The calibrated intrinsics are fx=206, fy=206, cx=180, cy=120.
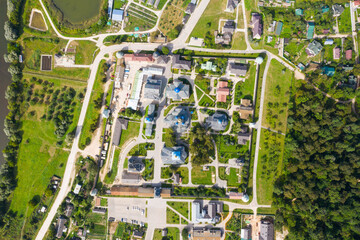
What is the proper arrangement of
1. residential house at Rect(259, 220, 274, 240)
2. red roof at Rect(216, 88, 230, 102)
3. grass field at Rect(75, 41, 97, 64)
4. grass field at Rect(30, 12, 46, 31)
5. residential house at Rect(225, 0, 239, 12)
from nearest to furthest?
residential house at Rect(259, 220, 274, 240) → red roof at Rect(216, 88, 230, 102) → residential house at Rect(225, 0, 239, 12) → grass field at Rect(75, 41, 97, 64) → grass field at Rect(30, 12, 46, 31)

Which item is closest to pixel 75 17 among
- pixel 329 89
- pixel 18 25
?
pixel 18 25

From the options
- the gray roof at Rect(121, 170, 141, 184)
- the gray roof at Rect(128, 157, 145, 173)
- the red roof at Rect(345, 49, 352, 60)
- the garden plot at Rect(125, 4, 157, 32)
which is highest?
the garden plot at Rect(125, 4, 157, 32)

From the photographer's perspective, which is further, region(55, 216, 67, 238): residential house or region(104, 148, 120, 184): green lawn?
region(104, 148, 120, 184): green lawn

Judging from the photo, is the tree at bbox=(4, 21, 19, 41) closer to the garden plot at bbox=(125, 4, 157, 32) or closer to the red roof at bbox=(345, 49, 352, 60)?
the garden plot at bbox=(125, 4, 157, 32)

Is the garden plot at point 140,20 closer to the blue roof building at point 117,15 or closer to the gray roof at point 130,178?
the blue roof building at point 117,15

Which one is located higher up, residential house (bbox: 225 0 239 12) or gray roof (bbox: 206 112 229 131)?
residential house (bbox: 225 0 239 12)

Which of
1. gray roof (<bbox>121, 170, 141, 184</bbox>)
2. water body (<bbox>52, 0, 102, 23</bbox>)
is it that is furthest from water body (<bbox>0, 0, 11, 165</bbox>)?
gray roof (<bbox>121, 170, 141, 184</bbox>)

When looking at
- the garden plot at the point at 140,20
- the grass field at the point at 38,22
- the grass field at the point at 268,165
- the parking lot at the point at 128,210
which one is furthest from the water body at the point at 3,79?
the grass field at the point at 268,165

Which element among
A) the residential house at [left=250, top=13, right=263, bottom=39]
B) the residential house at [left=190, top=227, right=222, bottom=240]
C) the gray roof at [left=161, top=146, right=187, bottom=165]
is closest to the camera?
the gray roof at [left=161, top=146, right=187, bottom=165]
